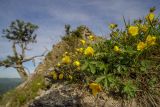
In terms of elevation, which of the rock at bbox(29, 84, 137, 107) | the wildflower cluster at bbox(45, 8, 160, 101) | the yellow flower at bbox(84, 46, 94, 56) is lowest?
the rock at bbox(29, 84, 137, 107)

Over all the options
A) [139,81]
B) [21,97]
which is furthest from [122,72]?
[21,97]

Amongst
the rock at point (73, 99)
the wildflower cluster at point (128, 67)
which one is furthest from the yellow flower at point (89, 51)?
the rock at point (73, 99)

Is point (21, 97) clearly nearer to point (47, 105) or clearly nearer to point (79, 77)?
point (47, 105)

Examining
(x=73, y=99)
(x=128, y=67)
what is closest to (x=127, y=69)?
(x=128, y=67)

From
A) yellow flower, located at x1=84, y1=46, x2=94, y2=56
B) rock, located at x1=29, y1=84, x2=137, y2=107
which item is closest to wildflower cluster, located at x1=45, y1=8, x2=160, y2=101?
yellow flower, located at x1=84, y1=46, x2=94, y2=56

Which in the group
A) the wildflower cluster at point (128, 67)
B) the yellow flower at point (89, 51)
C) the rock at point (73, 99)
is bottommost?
the rock at point (73, 99)

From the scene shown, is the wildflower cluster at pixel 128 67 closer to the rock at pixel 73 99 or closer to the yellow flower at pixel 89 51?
the yellow flower at pixel 89 51

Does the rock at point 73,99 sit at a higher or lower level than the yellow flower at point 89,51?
lower

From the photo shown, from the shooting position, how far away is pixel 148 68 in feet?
7.57

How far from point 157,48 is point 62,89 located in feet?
4.55

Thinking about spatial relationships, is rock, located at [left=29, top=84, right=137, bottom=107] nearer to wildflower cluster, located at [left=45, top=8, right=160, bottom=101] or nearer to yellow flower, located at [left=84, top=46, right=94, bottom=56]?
wildflower cluster, located at [left=45, top=8, right=160, bottom=101]

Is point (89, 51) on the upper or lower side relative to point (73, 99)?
upper

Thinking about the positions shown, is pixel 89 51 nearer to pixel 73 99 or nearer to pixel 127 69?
pixel 127 69

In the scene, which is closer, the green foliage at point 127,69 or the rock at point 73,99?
the green foliage at point 127,69
